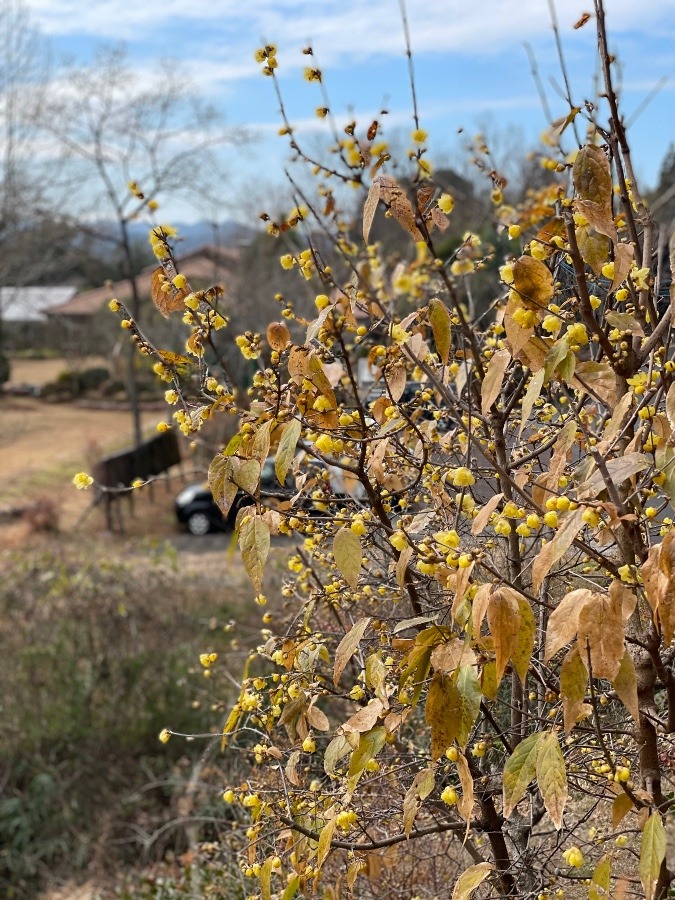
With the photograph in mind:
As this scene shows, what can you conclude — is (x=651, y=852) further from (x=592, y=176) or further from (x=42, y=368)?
(x=42, y=368)

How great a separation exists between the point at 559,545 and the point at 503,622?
15 cm

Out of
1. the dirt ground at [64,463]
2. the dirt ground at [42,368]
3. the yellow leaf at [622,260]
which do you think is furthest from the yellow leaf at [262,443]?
the dirt ground at [42,368]

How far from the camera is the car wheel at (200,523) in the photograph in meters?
14.0

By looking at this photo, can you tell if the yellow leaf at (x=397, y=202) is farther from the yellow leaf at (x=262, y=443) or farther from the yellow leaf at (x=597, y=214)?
the yellow leaf at (x=262, y=443)

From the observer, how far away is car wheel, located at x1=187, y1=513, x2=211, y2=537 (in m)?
14.0

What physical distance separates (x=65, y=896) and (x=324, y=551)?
493 centimetres

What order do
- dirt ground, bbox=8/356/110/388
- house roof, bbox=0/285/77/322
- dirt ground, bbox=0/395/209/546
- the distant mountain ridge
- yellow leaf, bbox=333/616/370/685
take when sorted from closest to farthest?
yellow leaf, bbox=333/616/370/685 → dirt ground, bbox=0/395/209/546 → the distant mountain ridge → dirt ground, bbox=8/356/110/388 → house roof, bbox=0/285/77/322

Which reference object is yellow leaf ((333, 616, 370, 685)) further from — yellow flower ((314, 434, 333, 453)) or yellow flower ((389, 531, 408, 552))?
yellow flower ((314, 434, 333, 453))

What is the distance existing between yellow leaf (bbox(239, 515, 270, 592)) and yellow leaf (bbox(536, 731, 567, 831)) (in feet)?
1.89

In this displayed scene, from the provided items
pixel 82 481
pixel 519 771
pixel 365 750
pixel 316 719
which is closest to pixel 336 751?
pixel 365 750

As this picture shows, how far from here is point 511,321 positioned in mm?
1578

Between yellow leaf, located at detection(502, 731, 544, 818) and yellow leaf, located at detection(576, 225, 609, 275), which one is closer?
yellow leaf, located at detection(502, 731, 544, 818)

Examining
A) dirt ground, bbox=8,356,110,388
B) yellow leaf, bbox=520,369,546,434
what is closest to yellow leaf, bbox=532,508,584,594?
yellow leaf, bbox=520,369,546,434

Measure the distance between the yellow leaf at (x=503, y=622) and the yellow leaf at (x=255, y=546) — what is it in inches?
17.7
